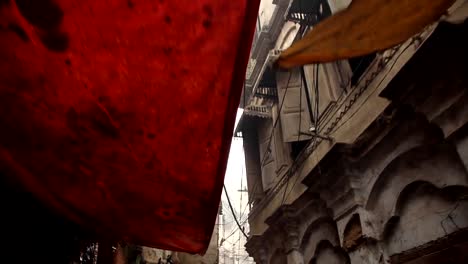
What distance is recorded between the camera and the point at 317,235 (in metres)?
9.16

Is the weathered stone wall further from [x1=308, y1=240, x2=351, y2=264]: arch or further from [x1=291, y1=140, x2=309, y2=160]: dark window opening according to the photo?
[x1=291, y1=140, x2=309, y2=160]: dark window opening

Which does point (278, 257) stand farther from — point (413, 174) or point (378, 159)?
point (413, 174)

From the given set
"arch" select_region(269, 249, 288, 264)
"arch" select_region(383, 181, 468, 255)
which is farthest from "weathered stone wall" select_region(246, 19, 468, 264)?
"arch" select_region(269, 249, 288, 264)

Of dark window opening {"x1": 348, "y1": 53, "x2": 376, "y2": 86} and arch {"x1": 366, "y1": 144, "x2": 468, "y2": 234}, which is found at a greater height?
dark window opening {"x1": 348, "y1": 53, "x2": 376, "y2": 86}

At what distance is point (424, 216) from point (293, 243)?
462 cm

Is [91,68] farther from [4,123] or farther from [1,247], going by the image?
[1,247]

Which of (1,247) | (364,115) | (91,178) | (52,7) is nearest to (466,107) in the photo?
(364,115)

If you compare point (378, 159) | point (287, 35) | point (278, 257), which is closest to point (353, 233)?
point (378, 159)

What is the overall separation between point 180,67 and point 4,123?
1.22 m

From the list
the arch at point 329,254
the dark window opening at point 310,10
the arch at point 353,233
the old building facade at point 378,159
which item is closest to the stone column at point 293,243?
the old building facade at point 378,159

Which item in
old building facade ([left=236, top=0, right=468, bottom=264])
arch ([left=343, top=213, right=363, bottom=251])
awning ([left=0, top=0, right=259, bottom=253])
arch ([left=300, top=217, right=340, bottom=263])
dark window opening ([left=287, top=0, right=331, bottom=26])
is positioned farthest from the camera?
dark window opening ([left=287, top=0, right=331, bottom=26])

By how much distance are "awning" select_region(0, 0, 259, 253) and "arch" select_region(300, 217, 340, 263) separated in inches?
245

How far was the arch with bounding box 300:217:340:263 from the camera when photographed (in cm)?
857

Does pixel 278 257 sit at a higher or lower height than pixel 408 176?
lower
